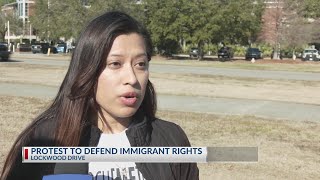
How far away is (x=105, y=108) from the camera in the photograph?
1601 mm

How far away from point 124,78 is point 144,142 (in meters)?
0.27

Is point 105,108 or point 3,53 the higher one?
point 105,108

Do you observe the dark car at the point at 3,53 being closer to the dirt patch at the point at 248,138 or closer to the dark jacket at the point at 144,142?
the dirt patch at the point at 248,138

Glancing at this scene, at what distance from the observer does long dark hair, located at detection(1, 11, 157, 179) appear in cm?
156

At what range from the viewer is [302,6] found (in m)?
50.6


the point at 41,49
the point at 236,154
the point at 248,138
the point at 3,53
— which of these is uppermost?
the point at 236,154

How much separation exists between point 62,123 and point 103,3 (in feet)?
147

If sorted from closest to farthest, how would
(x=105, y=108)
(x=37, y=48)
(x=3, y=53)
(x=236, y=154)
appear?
(x=236, y=154)
(x=105, y=108)
(x=3, y=53)
(x=37, y=48)

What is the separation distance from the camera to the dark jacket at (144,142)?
1.48 m

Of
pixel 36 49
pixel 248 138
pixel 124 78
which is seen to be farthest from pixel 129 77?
pixel 36 49

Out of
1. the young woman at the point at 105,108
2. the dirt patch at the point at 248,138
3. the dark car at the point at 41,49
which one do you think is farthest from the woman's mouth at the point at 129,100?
the dark car at the point at 41,49

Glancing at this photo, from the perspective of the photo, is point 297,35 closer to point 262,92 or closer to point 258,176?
point 262,92

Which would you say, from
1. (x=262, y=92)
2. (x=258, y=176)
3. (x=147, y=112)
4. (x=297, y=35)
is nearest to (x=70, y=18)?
(x=297, y=35)

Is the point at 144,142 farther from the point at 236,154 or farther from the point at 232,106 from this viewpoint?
the point at 232,106
